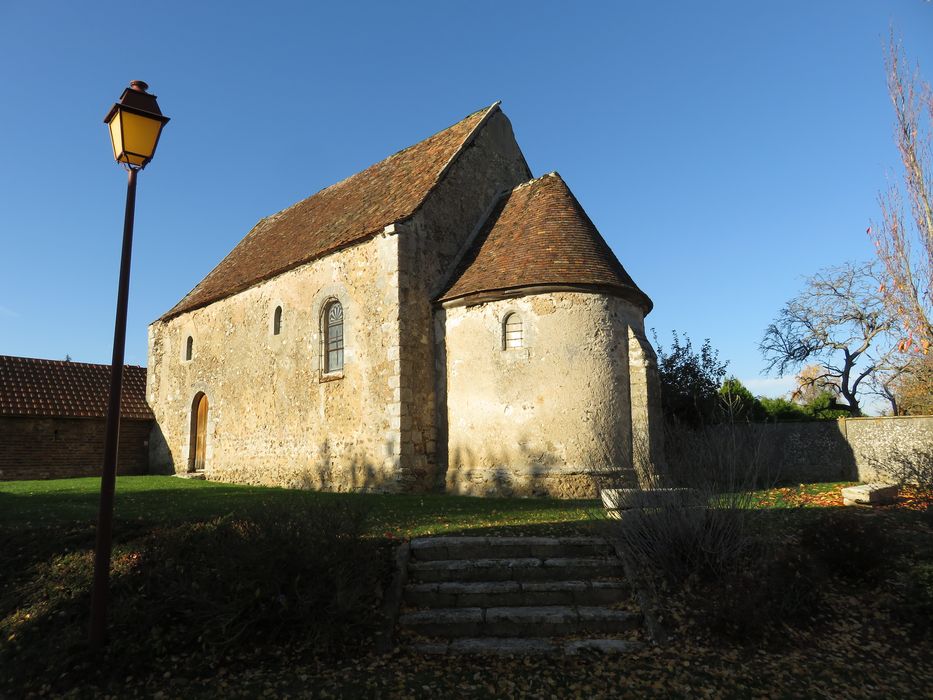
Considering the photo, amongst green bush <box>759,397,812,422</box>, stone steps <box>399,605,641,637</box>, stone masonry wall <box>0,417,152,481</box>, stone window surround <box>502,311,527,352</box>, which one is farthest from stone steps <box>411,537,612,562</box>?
stone masonry wall <box>0,417,152,481</box>

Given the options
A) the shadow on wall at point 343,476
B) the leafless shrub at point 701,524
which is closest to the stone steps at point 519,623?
the leafless shrub at point 701,524

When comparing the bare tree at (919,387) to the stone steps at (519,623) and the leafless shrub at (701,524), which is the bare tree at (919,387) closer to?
the leafless shrub at (701,524)

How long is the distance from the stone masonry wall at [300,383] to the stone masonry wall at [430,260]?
303mm

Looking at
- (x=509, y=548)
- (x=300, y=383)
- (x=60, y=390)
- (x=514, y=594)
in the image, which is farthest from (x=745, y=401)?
(x=60, y=390)

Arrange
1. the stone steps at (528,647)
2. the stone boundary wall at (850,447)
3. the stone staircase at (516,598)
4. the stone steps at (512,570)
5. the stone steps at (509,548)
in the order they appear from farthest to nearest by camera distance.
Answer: the stone boundary wall at (850,447) → the stone steps at (509,548) → the stone steps at (512,570) → the stone staircase at (516,598) → the stone steps at (528,647)

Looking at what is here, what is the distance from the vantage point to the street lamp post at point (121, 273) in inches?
196

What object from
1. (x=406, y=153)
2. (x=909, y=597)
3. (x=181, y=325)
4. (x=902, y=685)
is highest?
(x=406, y=153)

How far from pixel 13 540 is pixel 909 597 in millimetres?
9988

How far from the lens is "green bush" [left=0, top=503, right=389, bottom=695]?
505 cm

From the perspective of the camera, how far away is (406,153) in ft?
58.0

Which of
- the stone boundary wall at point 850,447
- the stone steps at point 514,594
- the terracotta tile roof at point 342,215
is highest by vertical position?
the terracotta tile roof at point 342,215

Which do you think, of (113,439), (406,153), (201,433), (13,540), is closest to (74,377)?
(201,433)

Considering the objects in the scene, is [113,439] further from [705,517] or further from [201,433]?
[201,433]

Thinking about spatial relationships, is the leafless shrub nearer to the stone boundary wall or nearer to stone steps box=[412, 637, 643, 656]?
stone steps box=[412, 637, 643, 656]
